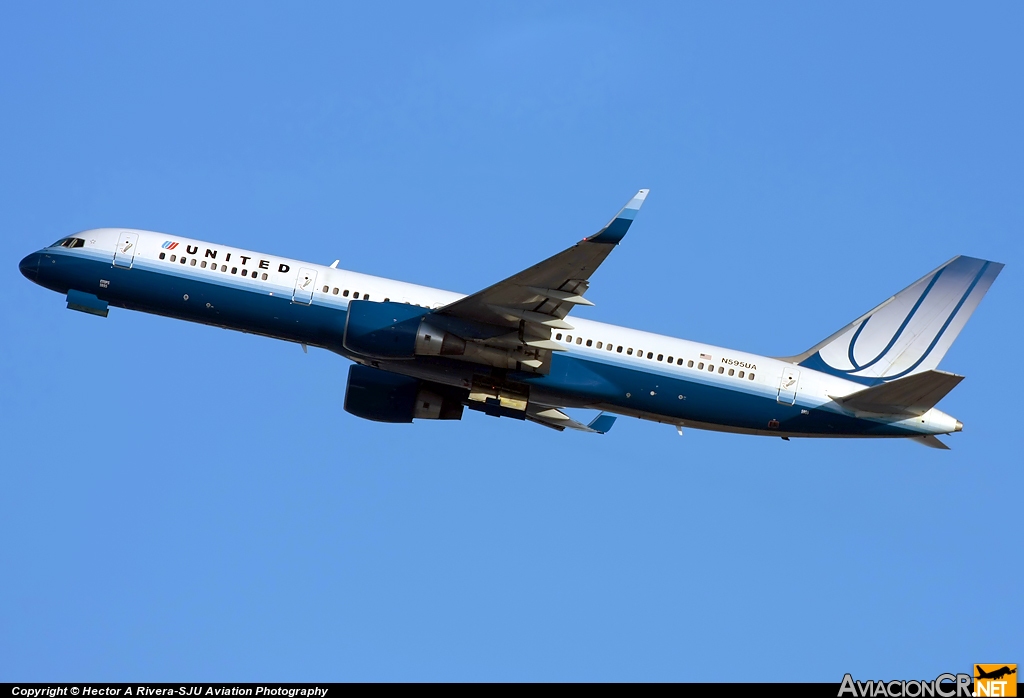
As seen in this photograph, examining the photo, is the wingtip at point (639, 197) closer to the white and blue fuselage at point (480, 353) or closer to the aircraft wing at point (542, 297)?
Answer: the aircraft wing at point (542, 297)

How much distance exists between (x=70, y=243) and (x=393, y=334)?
14.1m

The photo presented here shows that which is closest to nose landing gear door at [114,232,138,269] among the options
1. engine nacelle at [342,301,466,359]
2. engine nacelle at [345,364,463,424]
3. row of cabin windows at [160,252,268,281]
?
row of cabin windows at [160,252,268,281]

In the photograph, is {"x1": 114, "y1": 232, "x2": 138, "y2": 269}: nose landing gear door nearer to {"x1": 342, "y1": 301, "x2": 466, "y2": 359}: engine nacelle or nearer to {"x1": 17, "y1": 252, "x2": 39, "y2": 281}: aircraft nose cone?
{"x1": 17, "y1": 252, "x2": 39, "y2": 281}: aircraft nose cone

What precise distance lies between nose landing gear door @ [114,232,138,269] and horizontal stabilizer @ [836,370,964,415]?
91.9 feet

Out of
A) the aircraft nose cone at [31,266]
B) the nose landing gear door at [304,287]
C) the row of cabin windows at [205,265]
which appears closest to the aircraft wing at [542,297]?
the nose landing gear door at [304,287]

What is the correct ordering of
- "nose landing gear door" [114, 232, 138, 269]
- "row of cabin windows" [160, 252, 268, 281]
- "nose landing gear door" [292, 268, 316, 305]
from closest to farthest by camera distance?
"nose landing gear door" [292, 268, 316, 305] → "row of cabin windows" [160, 252, 268, 281] → "nose landing gear door" [114, 232, 138, 269]

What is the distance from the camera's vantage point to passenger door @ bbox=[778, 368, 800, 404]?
162 feet

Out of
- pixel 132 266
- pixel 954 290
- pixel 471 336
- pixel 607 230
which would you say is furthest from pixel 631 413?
pixel 132 266

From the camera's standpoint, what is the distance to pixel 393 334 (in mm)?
46312

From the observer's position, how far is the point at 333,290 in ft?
158

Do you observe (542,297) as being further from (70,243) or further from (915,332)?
(70,243)

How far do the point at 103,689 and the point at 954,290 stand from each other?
35615mm

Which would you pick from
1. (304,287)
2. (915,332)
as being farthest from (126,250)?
(915,332)

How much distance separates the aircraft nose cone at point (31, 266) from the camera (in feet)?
165
